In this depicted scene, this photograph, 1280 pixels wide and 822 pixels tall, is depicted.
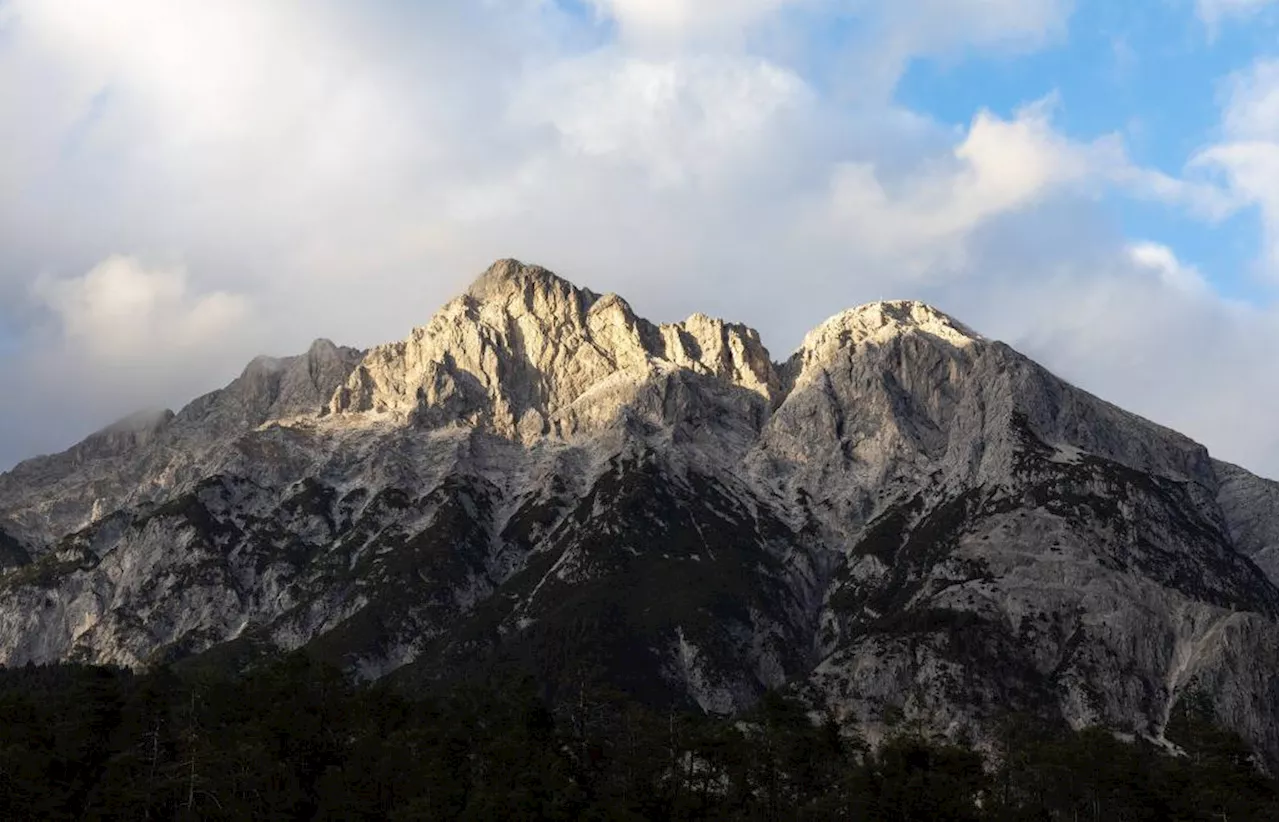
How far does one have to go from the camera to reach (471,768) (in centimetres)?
17588

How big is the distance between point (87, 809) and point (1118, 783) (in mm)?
126183

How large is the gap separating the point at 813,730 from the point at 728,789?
19.3 m

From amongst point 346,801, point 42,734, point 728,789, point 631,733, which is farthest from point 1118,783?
point 42,734

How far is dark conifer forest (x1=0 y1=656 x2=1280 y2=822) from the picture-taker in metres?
152

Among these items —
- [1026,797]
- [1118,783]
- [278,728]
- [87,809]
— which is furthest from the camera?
[1026,797]

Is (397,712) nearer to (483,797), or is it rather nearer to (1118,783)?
(483,797)

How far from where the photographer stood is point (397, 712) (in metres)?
191

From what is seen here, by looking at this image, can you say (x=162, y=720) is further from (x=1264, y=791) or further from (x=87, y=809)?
(x=1264, y=791)

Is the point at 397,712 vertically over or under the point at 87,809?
over

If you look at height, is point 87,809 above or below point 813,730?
below

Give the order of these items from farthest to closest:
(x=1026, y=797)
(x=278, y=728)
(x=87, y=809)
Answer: (x=1026, y=797)
(x=278, y=728)
(x=87, y=809)

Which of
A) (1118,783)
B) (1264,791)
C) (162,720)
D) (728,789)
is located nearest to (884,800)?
(728,789)

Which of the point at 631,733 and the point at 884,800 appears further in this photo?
the point at 631,733

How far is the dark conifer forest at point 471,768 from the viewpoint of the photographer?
151750 mm
